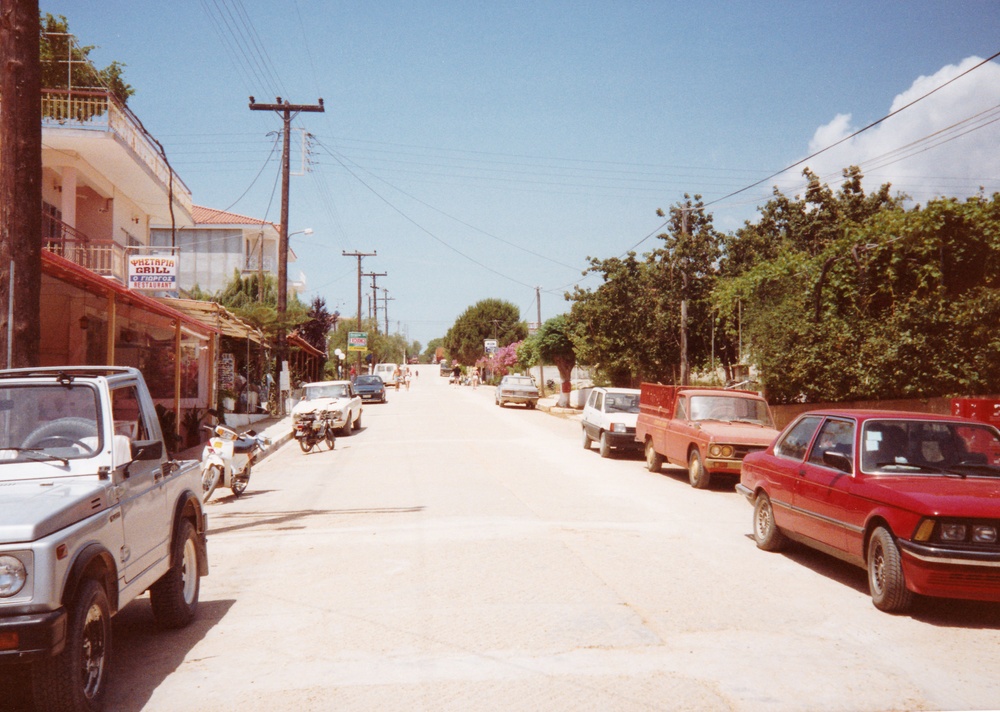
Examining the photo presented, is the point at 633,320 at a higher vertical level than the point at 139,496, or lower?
higher

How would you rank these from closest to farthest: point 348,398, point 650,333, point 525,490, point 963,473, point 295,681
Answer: point 295,681, point 963,473, point 525,490, point 348,398, point 650,333

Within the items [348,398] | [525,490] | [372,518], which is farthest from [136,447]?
[348,398]

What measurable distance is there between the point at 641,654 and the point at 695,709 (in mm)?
995

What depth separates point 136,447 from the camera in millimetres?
5848

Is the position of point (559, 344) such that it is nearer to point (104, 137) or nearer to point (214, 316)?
point (214, 316)

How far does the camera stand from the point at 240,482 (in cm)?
1489

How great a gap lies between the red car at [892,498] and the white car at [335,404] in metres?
17.5

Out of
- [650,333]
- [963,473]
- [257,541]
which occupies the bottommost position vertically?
[257,541]

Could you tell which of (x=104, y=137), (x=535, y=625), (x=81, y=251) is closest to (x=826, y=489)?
(x=535, y=625)

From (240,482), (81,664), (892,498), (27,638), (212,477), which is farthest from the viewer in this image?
(240,482)

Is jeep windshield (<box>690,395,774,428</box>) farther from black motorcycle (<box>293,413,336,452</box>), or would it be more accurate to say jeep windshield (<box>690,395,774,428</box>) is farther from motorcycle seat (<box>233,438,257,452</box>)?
black motorcycle (<box>293,413,336,452</box>)

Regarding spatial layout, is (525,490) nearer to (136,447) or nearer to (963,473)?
(963,473)

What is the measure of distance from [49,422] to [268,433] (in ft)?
71.6

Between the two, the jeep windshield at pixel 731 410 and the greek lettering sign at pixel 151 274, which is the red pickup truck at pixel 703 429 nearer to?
the jeep windshield at pixel 731 410
